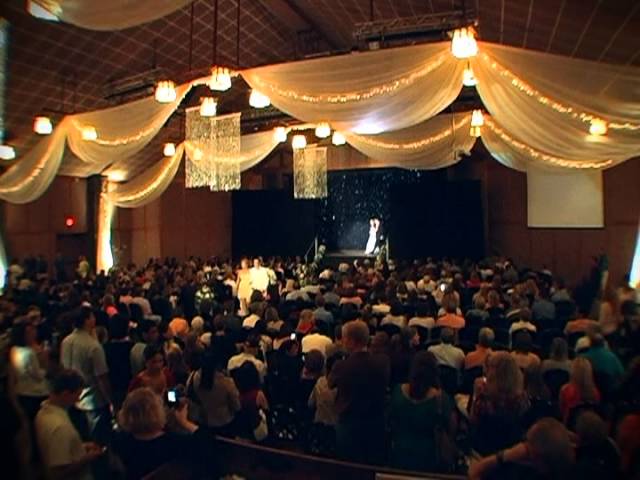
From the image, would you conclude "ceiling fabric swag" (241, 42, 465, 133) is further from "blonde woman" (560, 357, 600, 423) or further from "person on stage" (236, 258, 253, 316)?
"person on stage" (236, 258, 253, 316)

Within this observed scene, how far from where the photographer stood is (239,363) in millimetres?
4961

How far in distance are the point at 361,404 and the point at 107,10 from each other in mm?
3169

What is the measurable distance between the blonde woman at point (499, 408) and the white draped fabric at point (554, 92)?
8.30 feet

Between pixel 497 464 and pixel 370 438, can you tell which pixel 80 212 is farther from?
pixel 497 464

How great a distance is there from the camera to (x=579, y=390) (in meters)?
3.95

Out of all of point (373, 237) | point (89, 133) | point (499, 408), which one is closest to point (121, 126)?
point (89, 133)

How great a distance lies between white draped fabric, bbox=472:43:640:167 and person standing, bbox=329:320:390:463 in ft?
9.26

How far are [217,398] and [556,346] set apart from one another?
9.44 ft

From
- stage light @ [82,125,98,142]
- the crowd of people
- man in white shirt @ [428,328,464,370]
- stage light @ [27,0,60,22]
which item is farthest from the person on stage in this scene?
stage light @ [27,0,60,22]

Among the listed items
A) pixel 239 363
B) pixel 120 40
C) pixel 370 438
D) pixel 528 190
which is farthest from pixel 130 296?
pixel 528 190

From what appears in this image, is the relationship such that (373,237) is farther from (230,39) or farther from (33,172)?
(33,172)

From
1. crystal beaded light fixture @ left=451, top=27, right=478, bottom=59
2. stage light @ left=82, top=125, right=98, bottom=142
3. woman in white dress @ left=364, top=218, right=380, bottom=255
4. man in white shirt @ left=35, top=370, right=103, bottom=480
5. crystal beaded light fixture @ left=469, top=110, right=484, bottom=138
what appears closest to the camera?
man in white shirt @ left=35, top=370, right=103, bottom=480

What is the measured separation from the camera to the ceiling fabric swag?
4.95 m

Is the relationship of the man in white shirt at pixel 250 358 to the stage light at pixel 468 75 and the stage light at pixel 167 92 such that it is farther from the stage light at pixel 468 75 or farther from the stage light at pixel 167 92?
the stage light at pixel 468 75
